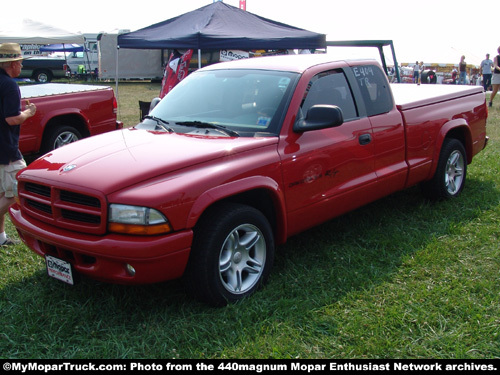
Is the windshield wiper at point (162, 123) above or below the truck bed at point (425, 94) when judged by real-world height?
below

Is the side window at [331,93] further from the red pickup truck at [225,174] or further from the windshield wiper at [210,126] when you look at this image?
the windshield wiper at [210,126]

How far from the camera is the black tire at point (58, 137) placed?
7.44 m

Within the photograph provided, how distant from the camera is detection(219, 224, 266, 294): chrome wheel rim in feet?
11.0

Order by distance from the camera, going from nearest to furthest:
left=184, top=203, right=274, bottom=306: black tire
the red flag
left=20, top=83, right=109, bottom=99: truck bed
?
left=184, top=203, right=274, bottom=306: black tire → left=20, top=83, right=109, bottom=99: truck bed → the red flag

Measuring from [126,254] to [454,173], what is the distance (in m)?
4.21

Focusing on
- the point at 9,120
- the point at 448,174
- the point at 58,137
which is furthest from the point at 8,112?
the point at 448,174

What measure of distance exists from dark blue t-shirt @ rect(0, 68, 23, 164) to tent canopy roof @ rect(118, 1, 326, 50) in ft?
19.5

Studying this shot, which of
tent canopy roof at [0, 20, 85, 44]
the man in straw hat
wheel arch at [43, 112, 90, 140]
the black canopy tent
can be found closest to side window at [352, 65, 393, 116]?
the man in straw hat

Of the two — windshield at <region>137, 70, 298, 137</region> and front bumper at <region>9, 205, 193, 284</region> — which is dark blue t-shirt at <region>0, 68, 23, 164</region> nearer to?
windshield at <region>137, 70, 298, 137</region>

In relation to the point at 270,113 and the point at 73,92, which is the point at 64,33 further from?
the point at 270,113

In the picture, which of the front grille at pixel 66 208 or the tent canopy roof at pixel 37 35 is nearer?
the front grille at pixel 66 208

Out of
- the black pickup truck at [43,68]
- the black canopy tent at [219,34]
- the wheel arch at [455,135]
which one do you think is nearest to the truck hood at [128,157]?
the wheel arch at [455,135]

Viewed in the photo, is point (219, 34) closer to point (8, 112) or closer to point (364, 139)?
point (8, 112)

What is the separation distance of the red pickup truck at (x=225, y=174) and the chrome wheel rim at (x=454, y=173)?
0.57 metres
